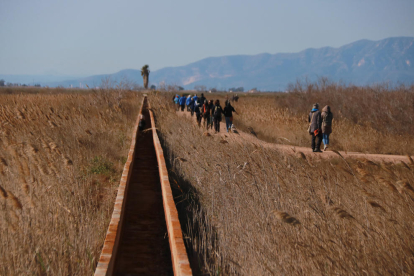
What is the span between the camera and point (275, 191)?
5.32m

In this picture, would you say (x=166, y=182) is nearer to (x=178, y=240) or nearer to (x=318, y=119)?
(x=178, y=240)

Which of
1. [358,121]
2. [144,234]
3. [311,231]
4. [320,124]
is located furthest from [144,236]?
[358,121]

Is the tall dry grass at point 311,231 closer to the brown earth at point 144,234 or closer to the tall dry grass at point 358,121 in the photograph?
the brown earth at point 144,234

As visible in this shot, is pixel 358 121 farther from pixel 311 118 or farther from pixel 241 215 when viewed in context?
pixel 241 215

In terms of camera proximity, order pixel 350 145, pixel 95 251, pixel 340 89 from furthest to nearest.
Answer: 1. pixel 340 89
2. pixel 350 145
3. pixel 95 251

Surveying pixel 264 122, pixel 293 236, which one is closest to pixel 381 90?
pixel 264 122

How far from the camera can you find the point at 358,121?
23.1 metres

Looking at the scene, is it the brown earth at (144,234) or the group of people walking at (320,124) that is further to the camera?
the group of people walking at (320,124)

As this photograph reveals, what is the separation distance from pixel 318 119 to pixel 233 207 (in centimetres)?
987

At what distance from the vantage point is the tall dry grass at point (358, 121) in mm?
17594

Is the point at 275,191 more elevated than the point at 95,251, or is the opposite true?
the point at 275,191

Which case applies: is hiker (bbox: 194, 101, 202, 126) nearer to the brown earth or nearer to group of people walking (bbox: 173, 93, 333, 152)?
group of people walking (bbox: 173, 93, 333, 152)

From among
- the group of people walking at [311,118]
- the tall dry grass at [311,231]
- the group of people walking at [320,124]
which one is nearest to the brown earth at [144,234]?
the tall dry grass at [311,231]

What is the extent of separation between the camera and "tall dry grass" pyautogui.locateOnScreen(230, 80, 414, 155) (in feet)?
57.7
